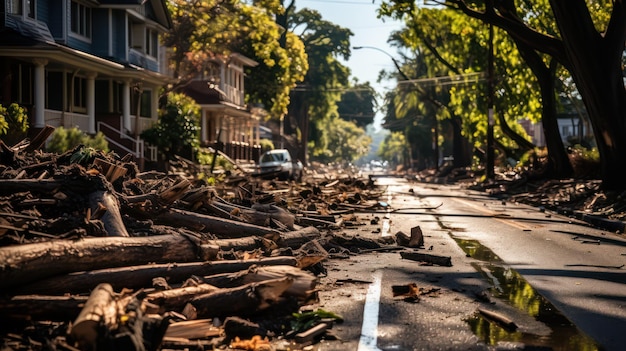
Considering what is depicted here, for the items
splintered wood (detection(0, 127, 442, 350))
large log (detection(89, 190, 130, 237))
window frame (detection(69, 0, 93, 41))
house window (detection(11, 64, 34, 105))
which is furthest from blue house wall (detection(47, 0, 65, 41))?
large log (detection(89, 190, 130, 237))

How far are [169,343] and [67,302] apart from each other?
1.17 m

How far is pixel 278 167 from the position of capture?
47.7 metres

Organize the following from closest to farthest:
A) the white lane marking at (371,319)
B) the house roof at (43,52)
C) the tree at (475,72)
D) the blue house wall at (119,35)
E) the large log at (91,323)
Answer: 1. the large log at (91,323)
2. the white lane marking at (371,319)
3. the house roof at (43,52)
4. the blue house wall at (119,35)
5. the tree at (475,72)

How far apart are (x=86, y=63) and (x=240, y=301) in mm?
28171

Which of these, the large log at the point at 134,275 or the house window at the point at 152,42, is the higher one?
the house window at the point at 152,42

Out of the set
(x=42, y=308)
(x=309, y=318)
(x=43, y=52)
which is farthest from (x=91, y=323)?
(x=43, y=52)

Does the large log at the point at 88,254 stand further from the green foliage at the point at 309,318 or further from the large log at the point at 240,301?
the green foliage at the point at 309,318

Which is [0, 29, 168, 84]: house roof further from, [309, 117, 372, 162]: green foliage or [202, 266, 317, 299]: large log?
[309, 117, 372, 162]: green foliage

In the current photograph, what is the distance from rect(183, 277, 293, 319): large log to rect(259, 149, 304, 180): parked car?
3666 cm

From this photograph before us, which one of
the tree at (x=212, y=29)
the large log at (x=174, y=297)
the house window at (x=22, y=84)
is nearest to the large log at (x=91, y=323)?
the large log at (x=174, y=297)

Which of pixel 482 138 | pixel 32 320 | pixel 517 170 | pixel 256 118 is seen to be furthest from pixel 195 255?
pixel 256 118

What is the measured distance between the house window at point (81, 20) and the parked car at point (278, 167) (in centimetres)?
1148

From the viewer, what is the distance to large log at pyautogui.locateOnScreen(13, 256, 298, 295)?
8.10 metres

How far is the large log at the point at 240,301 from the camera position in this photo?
806 cm
